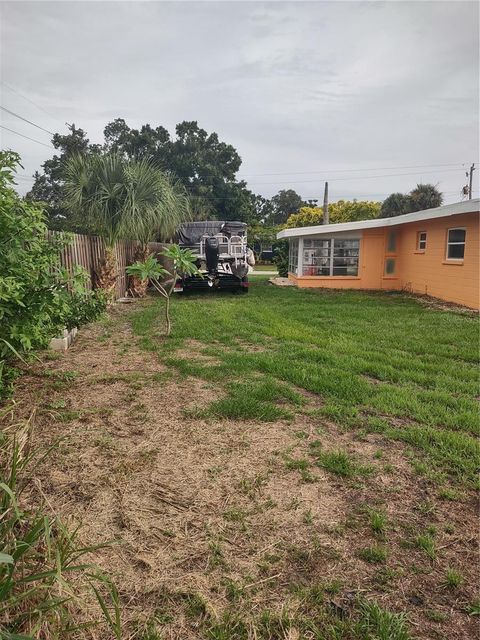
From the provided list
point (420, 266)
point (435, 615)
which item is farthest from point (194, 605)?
point (420, 266)

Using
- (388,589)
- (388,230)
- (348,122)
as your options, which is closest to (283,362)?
(388,589)

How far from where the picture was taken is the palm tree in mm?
10398

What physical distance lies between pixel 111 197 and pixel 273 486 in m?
9.48

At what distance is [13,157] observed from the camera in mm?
3279

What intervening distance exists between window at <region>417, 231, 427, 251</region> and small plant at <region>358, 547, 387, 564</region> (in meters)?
13.6

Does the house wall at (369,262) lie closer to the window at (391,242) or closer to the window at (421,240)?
the window at (391,242)

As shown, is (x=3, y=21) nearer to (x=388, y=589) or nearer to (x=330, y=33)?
(x=330, y=33)

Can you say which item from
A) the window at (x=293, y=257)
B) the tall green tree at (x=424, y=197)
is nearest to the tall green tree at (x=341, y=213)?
the tall green tree at (x=424, y=197)

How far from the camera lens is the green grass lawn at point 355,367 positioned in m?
3.46

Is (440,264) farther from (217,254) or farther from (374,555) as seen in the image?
Answer: (374,555)

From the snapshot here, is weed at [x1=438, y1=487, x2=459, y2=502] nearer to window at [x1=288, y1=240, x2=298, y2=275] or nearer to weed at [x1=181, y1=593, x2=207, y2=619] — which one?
weed at [x1=181, y1=593, x2=207, y2=619]

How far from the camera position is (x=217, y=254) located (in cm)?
1248

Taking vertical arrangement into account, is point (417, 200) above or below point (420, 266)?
above

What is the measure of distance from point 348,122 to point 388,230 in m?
6.18
